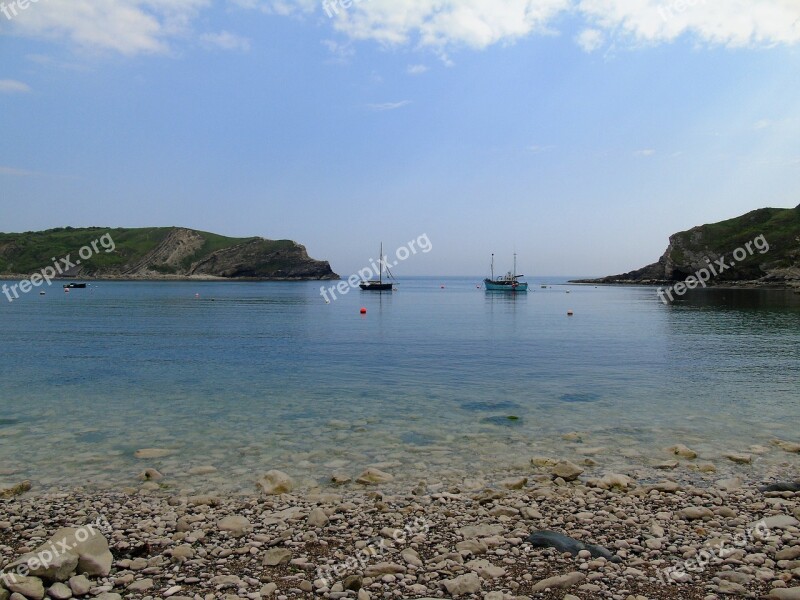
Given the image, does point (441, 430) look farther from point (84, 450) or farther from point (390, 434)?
point (84, 450)

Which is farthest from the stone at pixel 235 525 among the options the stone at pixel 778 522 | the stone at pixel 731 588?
the stone at pixel 778 522

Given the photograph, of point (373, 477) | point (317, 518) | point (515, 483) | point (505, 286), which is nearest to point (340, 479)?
point (373, 477)

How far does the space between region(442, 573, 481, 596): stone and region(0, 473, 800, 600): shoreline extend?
2 centimetres

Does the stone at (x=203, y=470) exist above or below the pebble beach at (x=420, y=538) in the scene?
below

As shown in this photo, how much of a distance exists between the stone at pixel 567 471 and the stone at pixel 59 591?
34.2ft

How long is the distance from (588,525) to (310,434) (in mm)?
9956

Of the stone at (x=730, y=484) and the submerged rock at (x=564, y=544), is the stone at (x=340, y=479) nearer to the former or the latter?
the submerged rock at (x=564, y=544)

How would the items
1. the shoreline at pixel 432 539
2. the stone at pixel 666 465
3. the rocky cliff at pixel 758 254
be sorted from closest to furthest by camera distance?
1. the shoreline at pixel 432 539
2. the stone at pixel 666 465
3. the rocky cliff at pixel 758 254

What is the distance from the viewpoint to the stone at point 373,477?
13.1 metres

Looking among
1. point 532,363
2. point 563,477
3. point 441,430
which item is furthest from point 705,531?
point 532,363

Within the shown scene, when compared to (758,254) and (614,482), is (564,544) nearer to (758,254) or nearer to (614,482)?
(614,482)

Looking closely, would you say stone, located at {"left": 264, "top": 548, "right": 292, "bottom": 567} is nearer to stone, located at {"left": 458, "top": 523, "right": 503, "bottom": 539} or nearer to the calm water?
stone, located at {"left": 458, "top": 523, "right": 503, "bottom": 539}

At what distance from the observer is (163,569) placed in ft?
28.0

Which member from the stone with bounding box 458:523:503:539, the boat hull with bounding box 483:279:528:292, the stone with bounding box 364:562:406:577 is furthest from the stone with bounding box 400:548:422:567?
the boat hull with bounding box 483:279:528:292
